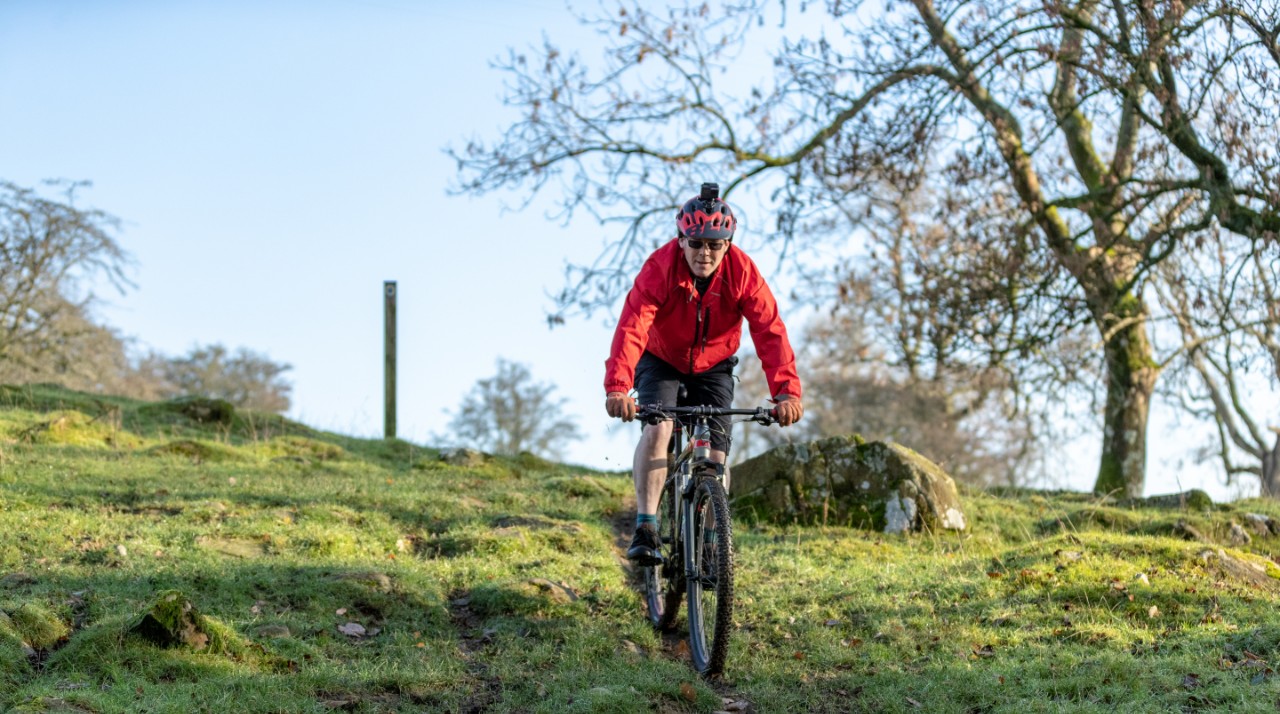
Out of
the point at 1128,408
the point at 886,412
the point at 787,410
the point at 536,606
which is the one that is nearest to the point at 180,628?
the point at 536,606

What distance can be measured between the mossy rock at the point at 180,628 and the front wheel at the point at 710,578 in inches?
91.3

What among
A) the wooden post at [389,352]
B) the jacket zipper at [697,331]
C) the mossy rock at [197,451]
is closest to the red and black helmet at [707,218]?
the jacket zipper at [697,331]

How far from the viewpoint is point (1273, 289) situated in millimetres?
12180

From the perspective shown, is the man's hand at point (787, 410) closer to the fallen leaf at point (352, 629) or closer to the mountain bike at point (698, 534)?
the mountain bike at point (698, 534)

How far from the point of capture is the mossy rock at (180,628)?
5465mm

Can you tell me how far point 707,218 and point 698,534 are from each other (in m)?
1.69

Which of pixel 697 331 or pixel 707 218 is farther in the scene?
pixel 697 331

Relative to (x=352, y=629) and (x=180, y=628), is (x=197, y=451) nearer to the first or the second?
(x=352, y=629)

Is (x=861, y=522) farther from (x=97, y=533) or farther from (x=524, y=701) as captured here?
(x=97, y=533)

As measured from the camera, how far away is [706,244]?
617 cm

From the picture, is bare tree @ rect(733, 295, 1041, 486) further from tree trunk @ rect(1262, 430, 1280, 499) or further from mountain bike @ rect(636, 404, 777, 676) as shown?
mountain bike @ rect(636, 404, 777, 676)

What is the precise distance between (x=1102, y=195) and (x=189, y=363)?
1647 inches

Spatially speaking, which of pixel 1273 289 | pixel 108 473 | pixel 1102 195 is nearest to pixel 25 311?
pixel 108 473

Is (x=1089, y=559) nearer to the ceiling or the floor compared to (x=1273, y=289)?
nearer to the floor
